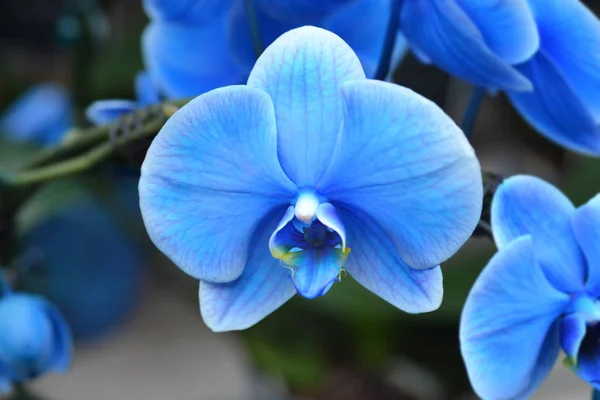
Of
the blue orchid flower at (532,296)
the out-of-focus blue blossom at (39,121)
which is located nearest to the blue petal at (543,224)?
the blue orchid flower at (532,296)

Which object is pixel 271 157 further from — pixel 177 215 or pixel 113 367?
pixel 113 367

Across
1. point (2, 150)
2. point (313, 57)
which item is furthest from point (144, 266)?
point (313, 57)

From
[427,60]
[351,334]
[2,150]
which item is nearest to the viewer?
[427,60]

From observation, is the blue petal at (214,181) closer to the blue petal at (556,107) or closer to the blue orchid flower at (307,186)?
the blue orchid flower at (307,186)

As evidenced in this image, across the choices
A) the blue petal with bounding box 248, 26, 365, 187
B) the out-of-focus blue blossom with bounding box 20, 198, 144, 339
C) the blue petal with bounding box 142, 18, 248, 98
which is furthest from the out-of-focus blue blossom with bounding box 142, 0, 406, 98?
the out-of-focus blue blossom with bounding box 20, 198, 144, 339

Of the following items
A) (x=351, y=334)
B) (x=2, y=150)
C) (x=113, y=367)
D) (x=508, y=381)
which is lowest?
(x=113, y=367)

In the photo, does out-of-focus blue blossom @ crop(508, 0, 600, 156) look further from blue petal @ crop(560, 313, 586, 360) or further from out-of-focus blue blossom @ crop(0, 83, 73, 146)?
out-of-focus blue blossom @ crop(0, 83, 73, 146)

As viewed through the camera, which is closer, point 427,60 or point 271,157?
point 271,157

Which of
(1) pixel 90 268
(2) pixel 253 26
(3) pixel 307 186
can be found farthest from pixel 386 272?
(1) pixel 90 268
